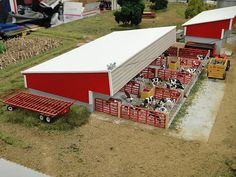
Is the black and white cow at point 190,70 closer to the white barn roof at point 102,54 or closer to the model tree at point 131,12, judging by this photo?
the white barn roof at point 102,54

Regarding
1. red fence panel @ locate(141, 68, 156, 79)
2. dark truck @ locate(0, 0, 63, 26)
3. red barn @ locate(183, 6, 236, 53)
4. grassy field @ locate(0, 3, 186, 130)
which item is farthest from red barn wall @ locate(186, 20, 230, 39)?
→ dark truck @ locate(0, 0, 63, 26)

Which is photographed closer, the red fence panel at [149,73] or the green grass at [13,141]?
the green grass at [13,141]

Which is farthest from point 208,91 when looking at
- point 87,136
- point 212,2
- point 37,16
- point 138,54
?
point 212,2

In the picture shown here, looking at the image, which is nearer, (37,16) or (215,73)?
(215,73)

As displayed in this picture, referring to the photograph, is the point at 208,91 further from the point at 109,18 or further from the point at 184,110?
the point at 109,18

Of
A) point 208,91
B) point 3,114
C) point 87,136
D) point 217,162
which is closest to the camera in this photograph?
point 217,162

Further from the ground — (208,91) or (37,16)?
(37,16)

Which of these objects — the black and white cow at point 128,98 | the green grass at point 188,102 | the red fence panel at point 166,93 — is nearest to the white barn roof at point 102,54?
the black and white cow at point 128,98
